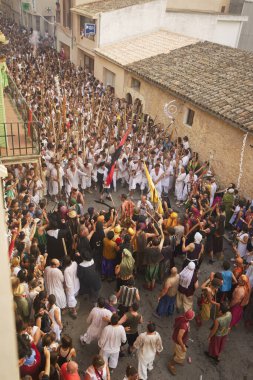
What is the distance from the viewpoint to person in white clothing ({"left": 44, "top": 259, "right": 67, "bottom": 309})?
6.46 m

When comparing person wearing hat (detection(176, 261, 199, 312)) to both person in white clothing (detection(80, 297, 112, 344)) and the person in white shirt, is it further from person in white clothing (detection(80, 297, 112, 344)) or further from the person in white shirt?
the person in white shirt

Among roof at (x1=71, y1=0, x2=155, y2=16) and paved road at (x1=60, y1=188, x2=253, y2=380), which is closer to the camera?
paved road at (x1=60, y1=188, x2=253, y2=380)

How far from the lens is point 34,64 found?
21.0m

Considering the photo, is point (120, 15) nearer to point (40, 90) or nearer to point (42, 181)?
point (40, 90)

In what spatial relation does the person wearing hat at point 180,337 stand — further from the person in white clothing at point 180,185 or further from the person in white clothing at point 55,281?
the person in white clothing at point 180,185

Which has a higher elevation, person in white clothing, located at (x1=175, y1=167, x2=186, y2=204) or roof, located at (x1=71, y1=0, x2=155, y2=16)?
roof, located at (x1=71, y1=0, x2=155, y2=16)

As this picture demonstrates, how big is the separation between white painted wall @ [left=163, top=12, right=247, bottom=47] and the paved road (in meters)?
19.3

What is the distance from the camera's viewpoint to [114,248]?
760cm

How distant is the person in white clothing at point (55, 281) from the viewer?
21.2ft

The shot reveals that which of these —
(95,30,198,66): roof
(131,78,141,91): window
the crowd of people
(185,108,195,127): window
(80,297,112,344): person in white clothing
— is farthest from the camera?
(95,30,198,66): roof

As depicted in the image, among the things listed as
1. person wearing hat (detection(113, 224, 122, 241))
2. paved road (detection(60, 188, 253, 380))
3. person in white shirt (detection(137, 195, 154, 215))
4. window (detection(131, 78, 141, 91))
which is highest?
window (detection(131, 78, 141, 91))

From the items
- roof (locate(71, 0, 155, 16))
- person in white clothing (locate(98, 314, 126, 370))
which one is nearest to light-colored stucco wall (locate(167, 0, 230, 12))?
roof (locate(71, 0, 155, 16))

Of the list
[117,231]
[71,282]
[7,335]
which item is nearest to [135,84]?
[117,231]

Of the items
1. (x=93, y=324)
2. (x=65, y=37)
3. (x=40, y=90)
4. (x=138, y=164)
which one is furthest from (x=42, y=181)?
(x=65, y=37)
